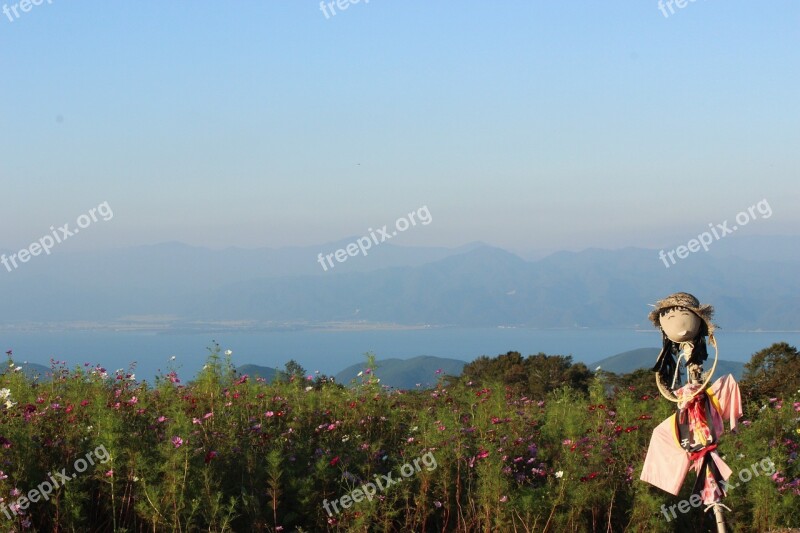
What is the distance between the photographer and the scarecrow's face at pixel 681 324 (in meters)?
6.37

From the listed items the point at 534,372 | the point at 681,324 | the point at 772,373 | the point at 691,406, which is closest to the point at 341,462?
the point at 691,406

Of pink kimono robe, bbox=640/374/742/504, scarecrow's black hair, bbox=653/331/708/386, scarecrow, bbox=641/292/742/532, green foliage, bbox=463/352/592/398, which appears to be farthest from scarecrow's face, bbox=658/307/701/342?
green foliage, bbox=463/352/592/398

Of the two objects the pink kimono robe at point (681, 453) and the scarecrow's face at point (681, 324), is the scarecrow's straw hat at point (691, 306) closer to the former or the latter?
the scarecrow's face at point (681, 324)

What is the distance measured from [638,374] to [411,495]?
8.54 metres

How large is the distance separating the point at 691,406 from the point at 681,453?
0.38m

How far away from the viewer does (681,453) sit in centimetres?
654

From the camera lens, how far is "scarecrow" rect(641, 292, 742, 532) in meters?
6.42

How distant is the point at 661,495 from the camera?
733 centimetres

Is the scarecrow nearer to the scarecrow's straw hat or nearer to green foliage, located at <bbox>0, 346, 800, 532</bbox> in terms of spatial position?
the scarecrow's straw hat

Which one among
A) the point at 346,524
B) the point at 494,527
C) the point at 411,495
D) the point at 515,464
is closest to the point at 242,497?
the point at 346,524

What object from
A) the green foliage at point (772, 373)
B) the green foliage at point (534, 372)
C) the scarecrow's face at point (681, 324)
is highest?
the scarecrow's face at point (681, 324)

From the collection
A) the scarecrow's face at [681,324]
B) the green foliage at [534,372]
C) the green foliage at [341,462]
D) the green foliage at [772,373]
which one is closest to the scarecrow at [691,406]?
the scarecrow's face at [681,324]

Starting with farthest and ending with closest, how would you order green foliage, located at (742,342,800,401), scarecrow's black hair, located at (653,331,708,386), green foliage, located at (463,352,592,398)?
1. green foliage, located at (463,352,592,398)
2. green foliage, located at (742,342,800,401)
3. scarecrow's black hair, located at (653,331,708,386)

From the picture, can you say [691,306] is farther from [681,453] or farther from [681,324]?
[681,453]
